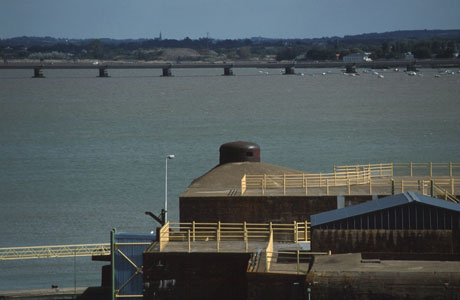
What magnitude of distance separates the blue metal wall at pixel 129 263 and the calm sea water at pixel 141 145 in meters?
11.5

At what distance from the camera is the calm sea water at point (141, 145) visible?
174ft

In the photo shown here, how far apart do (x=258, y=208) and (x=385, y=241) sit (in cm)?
978

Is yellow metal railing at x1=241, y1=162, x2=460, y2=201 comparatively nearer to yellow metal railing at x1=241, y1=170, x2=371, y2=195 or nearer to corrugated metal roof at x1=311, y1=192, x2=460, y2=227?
yellow metal railing at x1=241, y1=170, x2=371, y2=195

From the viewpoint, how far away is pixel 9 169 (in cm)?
7944

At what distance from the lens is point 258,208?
33781 millimetres

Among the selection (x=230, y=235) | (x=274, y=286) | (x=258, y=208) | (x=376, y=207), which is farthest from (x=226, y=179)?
(x=274, y=286)

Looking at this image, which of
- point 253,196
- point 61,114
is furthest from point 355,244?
point 61,114

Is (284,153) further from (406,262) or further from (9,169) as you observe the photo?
(406,262)

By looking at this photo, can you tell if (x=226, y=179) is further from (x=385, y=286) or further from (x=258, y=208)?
(x=385, y=286)

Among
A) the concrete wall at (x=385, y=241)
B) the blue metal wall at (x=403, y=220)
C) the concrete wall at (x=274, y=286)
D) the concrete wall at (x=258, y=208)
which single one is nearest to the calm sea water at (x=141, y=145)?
the concrete wall at (x=258, y=208)

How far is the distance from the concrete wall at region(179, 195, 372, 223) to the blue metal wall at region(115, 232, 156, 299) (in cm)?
Result: 252

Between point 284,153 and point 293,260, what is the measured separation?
199ft

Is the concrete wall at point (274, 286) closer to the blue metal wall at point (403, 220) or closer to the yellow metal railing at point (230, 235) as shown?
the blue metal wall at point (403, 220)

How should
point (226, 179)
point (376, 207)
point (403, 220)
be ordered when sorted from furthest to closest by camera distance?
1. point (226, 179)
2. point (376, 207)
3. point (403, 220)
